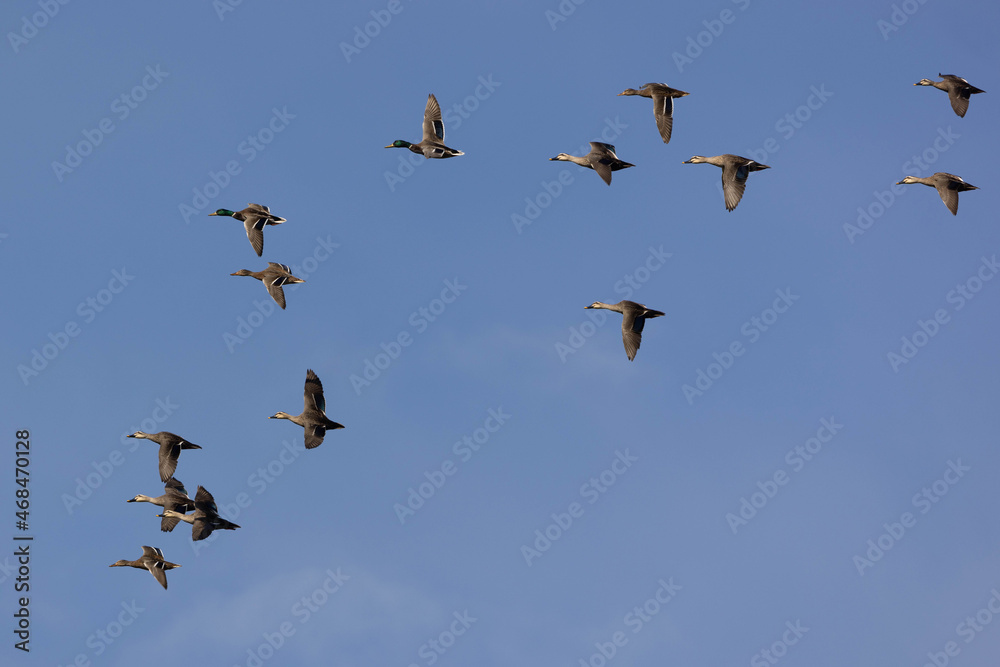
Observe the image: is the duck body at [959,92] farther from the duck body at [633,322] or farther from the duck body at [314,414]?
the duck body at [314,414]

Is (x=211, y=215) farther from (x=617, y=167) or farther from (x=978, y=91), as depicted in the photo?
(x=978, y=91)

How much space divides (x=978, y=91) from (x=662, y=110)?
659 inches

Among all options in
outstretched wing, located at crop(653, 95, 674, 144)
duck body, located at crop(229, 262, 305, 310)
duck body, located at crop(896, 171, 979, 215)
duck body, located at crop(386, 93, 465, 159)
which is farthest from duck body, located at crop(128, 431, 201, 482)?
duck body, located at crop(896, 171, 979, 215)

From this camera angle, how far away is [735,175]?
68.3 meters

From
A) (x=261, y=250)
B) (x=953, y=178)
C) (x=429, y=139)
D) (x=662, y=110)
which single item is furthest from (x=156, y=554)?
(x=953, y=178)

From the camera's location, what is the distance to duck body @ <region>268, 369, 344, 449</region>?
70.6 metres

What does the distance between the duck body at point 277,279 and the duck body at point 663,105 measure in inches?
798

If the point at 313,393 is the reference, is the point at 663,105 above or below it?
above

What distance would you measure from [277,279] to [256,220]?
3.45m

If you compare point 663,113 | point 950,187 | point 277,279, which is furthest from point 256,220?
point 950,187

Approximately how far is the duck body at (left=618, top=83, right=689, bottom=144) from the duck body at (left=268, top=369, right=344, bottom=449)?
817 inches

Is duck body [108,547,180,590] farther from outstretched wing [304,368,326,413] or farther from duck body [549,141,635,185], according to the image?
duck body [549,141,635,185]

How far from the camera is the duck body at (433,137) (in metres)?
74.4

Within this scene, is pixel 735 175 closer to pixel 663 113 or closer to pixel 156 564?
pixel 663 113
